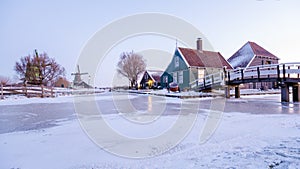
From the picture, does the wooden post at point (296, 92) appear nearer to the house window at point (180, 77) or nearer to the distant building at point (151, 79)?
the house window at point (180, 77)

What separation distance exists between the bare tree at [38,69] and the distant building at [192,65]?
846 inches

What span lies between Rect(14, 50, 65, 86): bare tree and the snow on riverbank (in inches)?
1229

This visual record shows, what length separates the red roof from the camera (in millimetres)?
24281

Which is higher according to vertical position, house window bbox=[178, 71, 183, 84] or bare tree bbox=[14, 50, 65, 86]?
bare tree bbox=[14, 50, 65, 86]

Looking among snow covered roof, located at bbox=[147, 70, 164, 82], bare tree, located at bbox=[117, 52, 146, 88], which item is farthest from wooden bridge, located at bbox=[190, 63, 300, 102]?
bare tree, located at bbox=[117, 52, 146, 88]

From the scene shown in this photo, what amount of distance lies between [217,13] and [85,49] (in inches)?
579

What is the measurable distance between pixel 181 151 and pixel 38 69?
34623 mm

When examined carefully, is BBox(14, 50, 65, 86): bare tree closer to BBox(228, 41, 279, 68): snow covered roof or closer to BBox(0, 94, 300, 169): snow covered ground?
BBox(0, 94, 300, 169): snow covered ground

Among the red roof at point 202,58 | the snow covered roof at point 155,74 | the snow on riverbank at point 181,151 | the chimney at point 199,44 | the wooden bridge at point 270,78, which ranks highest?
the chimney at point 199,44

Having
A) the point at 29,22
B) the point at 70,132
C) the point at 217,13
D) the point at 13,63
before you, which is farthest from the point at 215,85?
the point at 13,63

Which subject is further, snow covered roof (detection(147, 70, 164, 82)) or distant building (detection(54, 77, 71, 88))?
distant building (detection(54, 77, 71, 88))

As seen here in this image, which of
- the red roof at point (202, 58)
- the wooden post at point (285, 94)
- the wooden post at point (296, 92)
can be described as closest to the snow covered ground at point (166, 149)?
the wooden post at point (285, 94)

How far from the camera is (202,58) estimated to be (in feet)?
84.2

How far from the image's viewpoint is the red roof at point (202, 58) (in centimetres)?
2428
